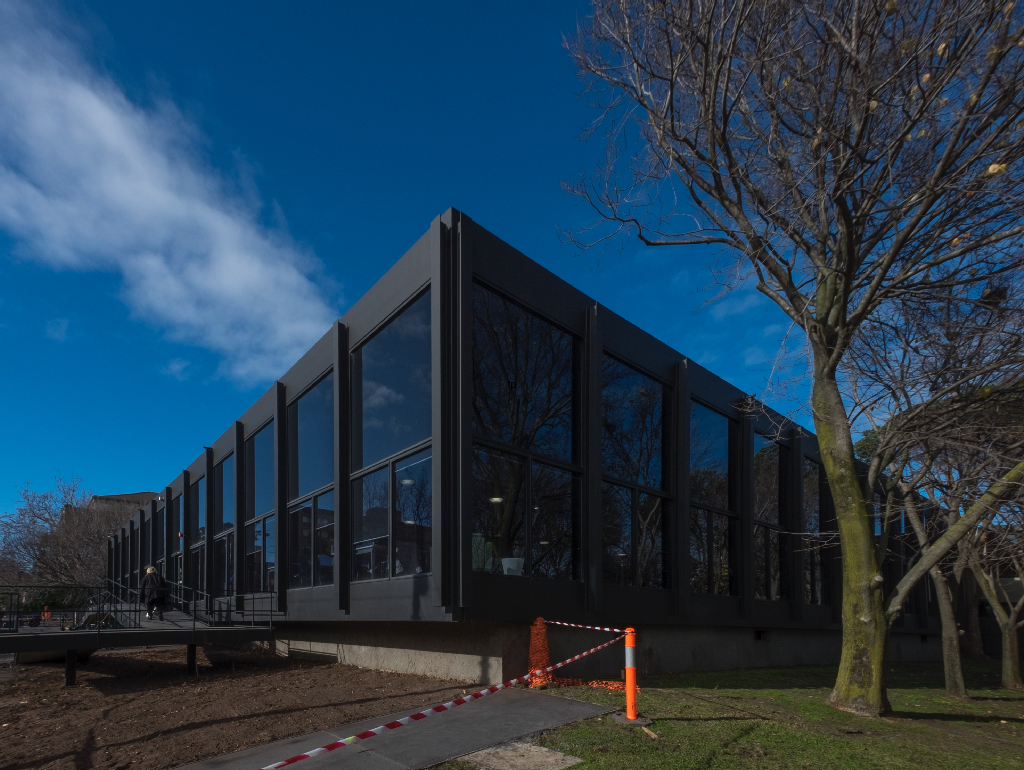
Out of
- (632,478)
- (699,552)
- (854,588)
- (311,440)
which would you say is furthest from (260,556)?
(854,588)

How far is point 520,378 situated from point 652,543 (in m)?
4.98

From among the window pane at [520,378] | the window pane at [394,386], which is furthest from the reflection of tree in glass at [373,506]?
the window pane at [520,378]

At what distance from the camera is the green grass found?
6.98 meters

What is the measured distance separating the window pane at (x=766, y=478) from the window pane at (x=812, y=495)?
5.97ft

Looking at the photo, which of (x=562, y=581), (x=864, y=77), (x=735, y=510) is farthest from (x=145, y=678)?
(x=864, y=77)

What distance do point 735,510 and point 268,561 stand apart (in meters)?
11.3

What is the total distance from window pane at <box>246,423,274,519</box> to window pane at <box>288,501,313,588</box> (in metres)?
1.61

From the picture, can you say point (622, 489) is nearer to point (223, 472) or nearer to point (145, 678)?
point (145, 678)

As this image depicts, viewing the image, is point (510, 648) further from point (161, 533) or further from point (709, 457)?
point (161, 533)

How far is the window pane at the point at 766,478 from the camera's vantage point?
19.3m

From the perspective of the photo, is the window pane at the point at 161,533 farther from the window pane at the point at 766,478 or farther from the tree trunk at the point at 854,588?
the tree trunk at the point at 854,588

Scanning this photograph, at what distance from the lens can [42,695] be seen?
40.1 feet

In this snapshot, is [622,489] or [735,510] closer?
[622,489]

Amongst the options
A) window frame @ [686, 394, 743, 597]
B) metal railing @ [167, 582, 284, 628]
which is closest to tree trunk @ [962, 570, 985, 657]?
window frame @ [686, 394, 743, 597]
